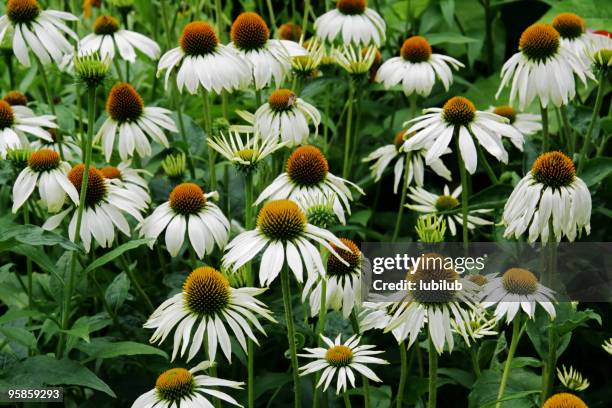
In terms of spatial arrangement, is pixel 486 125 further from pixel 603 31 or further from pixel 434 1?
pixel 434 1

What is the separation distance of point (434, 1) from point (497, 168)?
58 centimetres

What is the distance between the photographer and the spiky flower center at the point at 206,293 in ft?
3.99

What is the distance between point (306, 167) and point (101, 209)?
36 centimetres

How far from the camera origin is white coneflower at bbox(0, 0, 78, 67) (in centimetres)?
169

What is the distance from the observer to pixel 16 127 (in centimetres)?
168

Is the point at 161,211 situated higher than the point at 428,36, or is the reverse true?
the point at 428,36

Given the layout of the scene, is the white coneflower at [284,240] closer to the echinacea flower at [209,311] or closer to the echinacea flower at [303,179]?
the echinacea flower at [209,311]

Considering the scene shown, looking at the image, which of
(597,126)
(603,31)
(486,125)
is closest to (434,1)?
(603,31)

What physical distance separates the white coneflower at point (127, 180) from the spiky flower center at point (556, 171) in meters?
0.70

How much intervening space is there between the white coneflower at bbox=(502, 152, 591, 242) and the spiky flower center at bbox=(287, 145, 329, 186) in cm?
32

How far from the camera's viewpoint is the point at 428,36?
2230mm

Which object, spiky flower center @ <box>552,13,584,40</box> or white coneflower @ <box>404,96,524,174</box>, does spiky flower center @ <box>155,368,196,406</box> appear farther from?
spiky flower center @ <box>552,13,584,40</box>

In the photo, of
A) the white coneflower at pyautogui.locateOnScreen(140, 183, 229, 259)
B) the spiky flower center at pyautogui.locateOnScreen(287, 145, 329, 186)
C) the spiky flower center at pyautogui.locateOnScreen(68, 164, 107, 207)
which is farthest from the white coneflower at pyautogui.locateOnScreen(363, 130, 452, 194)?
the spiky flower center at pyautogui.locateOnScreen(68, 164, 107, 207)

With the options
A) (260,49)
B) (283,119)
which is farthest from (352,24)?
(283,119)
